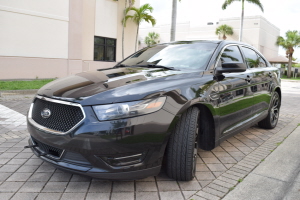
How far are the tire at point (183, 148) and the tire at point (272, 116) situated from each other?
2.87 meters

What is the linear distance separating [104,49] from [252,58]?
13.8 m

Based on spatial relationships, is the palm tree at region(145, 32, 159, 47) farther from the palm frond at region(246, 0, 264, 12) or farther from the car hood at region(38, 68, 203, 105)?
the car hood at region(38, 68, 203, 105)

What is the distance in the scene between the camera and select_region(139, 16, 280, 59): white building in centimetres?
3894

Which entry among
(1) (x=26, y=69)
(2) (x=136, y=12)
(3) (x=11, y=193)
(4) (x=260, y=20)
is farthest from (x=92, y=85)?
(4) (x=260, y=20)

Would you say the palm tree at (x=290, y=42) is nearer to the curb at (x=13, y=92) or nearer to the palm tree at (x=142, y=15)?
the palm tree at (x=142, y=15)

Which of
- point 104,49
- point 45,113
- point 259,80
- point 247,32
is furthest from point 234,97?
point 247,32

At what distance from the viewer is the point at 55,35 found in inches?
535

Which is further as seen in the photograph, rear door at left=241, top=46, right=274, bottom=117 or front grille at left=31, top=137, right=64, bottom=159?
rear door at left=241, top=46, right=274, bottom=117

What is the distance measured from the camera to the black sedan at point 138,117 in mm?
2309

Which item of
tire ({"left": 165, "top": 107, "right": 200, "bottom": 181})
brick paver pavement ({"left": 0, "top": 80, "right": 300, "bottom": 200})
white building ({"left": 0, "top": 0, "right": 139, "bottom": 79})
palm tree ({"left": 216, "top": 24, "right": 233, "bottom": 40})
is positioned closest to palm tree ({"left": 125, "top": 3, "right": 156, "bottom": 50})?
white building ({"left": 0, "top": 0, "right": 139, "bottom": 79})

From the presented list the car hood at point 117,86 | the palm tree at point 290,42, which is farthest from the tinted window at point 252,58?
the palm tree at point 290,42

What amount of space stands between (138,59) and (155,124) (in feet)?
5.97

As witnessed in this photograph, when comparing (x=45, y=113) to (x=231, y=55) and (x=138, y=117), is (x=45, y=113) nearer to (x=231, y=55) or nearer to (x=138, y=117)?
(x=138, y=117)

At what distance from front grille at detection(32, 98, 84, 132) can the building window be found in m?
14.4
